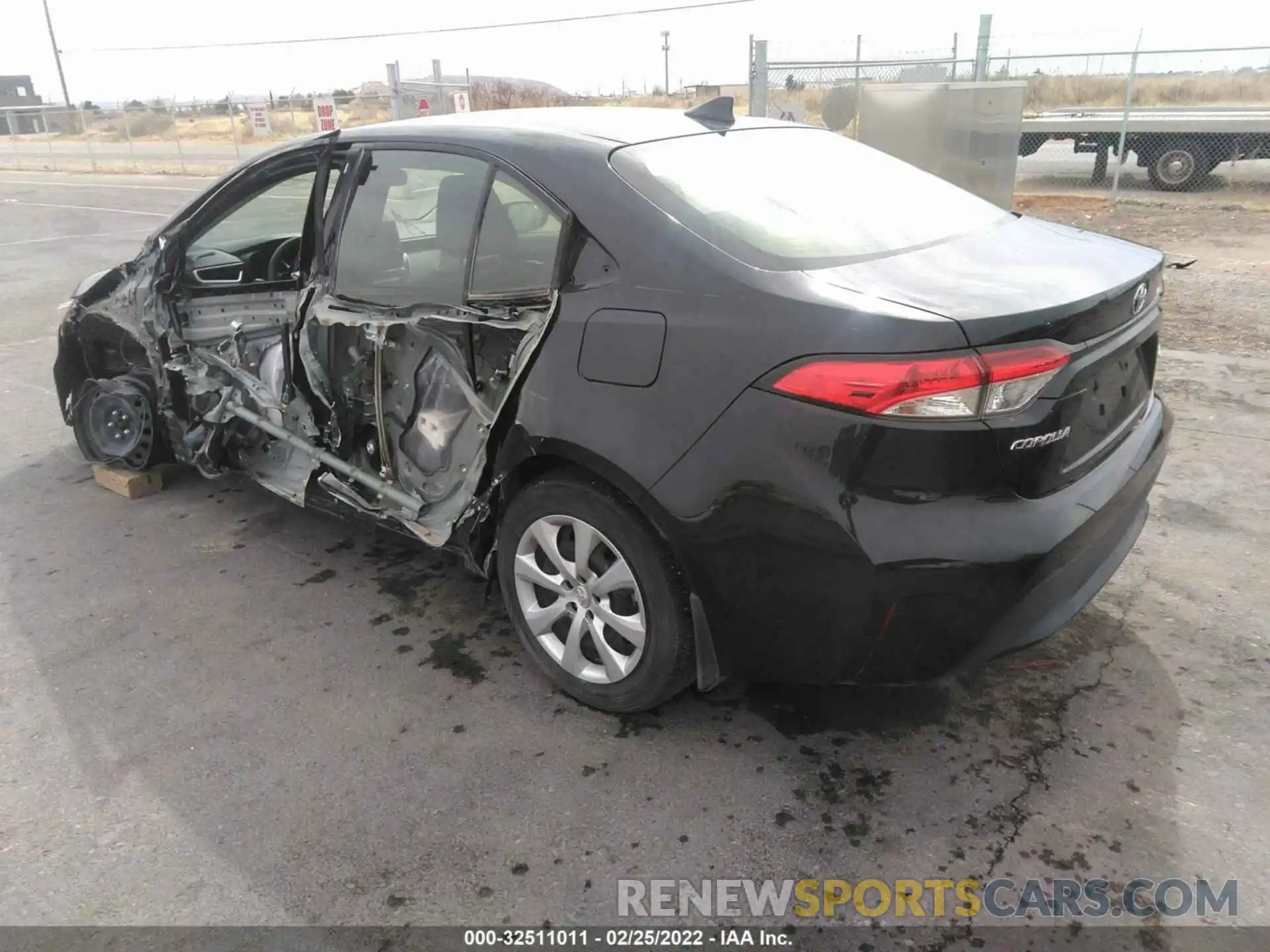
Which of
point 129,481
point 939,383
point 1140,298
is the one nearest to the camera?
point 939,383

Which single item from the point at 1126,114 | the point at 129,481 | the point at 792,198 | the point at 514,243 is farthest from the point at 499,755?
the point at 1126,114

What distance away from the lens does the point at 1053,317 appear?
226cm

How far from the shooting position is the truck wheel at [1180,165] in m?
14.5

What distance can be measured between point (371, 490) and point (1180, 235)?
37.2ft

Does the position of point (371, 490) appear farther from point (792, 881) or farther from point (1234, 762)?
point (1234, 762)

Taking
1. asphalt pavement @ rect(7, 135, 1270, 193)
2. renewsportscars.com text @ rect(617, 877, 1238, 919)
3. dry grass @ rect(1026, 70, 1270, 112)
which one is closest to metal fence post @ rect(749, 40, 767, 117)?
asphalt pavement @ rect(7, 135, 1270, 193)

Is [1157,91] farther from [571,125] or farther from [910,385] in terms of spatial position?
[910,385]

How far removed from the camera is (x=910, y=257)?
2627 millimetres

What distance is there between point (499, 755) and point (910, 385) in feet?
5.24

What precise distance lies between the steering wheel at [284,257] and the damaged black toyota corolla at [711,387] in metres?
0.32

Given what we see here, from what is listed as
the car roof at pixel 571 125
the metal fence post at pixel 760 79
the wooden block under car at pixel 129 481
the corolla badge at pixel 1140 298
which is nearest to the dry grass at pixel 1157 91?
the metal fence post at pixel 760 79

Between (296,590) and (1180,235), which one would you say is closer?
(296,590)

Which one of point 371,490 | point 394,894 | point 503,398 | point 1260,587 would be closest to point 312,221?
point 371,490

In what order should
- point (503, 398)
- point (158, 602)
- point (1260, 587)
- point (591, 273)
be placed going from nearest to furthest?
point (591, 273) < point (503, 398) < point (1260, 587) < point (158, 602)
